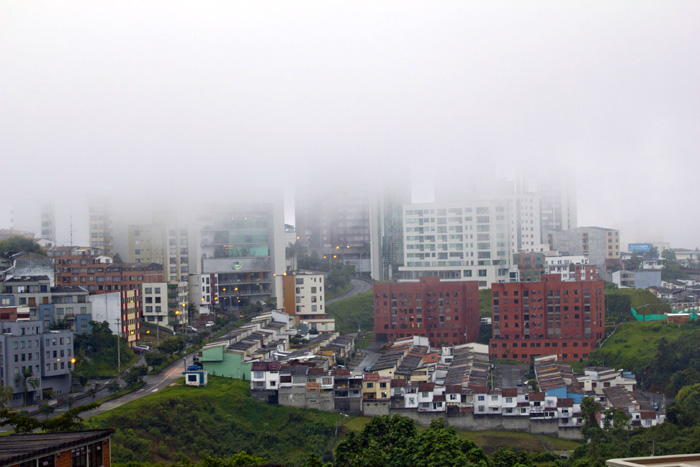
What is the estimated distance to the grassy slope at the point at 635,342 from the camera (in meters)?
20.5

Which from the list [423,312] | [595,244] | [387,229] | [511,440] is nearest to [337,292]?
[387,229]

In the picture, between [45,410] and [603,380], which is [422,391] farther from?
[45,410]

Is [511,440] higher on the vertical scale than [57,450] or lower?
lower

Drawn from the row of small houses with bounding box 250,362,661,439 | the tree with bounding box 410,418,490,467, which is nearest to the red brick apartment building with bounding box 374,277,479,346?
the row of small houses with bounding box 250,362,661,439

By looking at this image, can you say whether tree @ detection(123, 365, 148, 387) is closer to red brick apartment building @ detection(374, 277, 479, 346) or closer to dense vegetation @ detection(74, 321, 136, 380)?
dense vegetation @ detection(74, 321, 136, 380)

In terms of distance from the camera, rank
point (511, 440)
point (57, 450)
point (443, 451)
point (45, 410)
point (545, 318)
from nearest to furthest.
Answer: point (57, 450) < point (443, 451) < point (45, 410) < point (511, 440) < point (545, 318)

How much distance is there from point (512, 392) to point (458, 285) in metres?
8.99

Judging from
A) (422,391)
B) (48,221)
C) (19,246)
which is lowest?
(422,391)

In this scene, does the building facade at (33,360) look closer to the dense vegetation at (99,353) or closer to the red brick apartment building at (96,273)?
the dense vegetation at (99,353)

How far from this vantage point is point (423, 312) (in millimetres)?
25109

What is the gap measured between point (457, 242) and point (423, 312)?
5.47m

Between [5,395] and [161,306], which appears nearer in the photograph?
[5,395]

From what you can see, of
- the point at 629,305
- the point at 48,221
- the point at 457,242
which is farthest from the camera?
the point at 48,221

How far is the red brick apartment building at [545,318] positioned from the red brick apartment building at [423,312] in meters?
1.57
